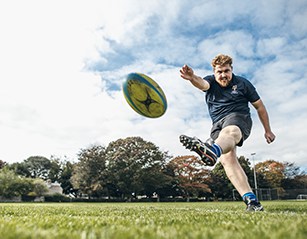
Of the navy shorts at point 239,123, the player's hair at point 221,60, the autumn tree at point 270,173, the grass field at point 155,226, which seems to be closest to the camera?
the grass field at point 155,226

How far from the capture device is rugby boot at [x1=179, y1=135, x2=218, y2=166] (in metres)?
3.32

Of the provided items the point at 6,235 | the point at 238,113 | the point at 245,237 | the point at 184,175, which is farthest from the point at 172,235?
the point at 184,175

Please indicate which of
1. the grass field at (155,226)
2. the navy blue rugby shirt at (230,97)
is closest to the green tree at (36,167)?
the navy blue rugby shirt at (230,97)

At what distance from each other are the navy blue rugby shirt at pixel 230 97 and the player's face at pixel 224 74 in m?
0.07

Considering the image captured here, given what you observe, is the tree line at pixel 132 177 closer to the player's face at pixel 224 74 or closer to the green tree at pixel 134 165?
the green tree at pixel 134 165

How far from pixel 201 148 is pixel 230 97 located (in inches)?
53.7

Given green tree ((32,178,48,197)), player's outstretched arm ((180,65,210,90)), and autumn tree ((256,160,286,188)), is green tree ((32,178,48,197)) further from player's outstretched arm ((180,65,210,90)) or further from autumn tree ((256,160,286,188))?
player's outstretched arm ((180,65,210,90))

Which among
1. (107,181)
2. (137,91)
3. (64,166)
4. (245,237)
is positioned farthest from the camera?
(64,166)

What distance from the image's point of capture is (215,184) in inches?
1930

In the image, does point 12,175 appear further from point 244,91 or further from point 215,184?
point 244,91

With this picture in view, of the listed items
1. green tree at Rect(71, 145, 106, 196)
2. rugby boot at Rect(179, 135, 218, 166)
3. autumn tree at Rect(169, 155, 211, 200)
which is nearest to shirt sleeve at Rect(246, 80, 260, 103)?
rugby boot at Rect(179, 135, 218, 166)

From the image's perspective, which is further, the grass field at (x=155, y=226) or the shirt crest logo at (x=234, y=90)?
the shirt crest logo at (x=234, y=90)

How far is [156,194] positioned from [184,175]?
226 inches

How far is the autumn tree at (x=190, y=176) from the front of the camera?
4553 centimetres
